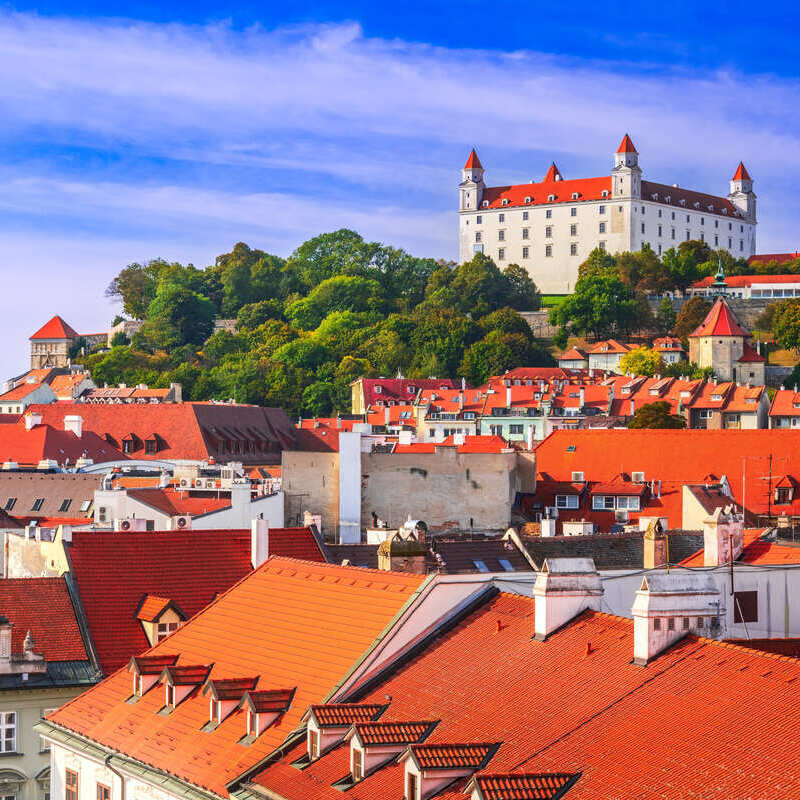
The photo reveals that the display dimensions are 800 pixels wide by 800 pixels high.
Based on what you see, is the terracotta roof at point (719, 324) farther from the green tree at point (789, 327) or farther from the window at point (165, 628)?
the window at point (165, 628)

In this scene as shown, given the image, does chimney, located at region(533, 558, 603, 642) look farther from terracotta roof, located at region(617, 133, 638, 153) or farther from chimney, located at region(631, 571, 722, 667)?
terracotta roof, located at region(617, 133, 638, 153)

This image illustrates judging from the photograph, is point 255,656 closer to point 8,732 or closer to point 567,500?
point 8,732

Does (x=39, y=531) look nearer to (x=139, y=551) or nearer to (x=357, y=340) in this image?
(x=139, y=551)

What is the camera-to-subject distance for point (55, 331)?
144m

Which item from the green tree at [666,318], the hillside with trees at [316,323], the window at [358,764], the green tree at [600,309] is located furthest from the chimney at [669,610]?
the green tree at [666,318]

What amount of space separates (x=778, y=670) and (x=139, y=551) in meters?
14.4

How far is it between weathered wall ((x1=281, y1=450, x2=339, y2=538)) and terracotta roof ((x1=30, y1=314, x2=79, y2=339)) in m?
103

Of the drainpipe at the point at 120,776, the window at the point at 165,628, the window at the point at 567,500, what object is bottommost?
the drainpipe at the point at 120,776

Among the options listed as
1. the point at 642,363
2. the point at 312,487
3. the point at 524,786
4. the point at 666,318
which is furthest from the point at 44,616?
the point at 666,318

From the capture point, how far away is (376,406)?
106m

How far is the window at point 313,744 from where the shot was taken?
48.0ft

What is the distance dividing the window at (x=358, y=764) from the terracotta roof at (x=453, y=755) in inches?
36.3

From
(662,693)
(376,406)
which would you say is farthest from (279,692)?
(376,406)

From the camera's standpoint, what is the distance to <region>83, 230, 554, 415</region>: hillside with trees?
117500 millimetres
